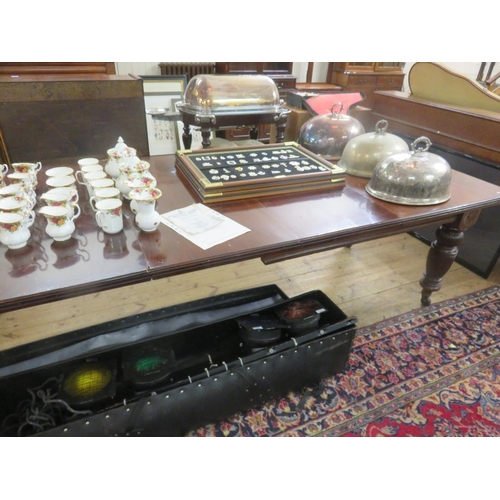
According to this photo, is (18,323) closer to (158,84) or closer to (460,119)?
(158,84)

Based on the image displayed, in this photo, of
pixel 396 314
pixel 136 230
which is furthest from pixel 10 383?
pixel 396 314

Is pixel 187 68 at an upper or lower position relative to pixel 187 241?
upper

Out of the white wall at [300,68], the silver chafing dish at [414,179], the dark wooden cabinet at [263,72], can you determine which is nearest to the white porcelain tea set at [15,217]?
the silver chafing dish at [414,179]

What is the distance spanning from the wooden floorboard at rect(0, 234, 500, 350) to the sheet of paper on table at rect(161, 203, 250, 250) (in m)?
0.77

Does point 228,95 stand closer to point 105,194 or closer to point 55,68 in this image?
point 105,194

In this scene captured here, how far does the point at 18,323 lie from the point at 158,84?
2386 millimetres

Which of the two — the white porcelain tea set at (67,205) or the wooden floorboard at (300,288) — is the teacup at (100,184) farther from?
the wooden floorboard at (300,288)

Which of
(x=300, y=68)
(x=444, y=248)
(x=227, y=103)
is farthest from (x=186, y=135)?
(x=300, y=68)

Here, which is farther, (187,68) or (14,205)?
(187,68)

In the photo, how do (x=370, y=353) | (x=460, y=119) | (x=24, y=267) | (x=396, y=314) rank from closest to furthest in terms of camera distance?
(x=24, y=267), (x=370, y=353), (x=396, y=314), (x=460, y=119)

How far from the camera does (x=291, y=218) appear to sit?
1237 mm

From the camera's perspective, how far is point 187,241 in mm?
1070

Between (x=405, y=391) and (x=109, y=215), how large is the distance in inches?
51.1

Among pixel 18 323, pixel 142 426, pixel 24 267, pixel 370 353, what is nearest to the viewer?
pixel 24 267
